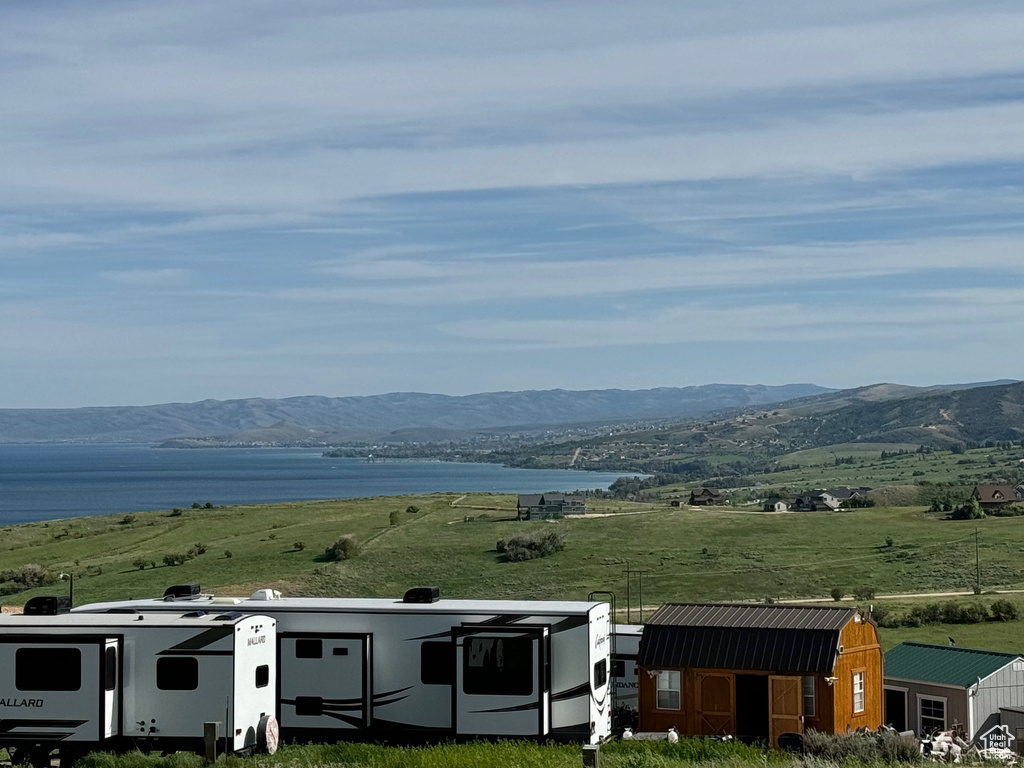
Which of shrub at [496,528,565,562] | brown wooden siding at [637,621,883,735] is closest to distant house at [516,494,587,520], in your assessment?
shrub at [496,528,565,562]

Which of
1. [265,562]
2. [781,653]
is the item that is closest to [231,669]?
[781,653]

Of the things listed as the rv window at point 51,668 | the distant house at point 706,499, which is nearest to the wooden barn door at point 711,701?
the rv window at point 51,668

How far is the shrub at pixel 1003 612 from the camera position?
45781 millimetres

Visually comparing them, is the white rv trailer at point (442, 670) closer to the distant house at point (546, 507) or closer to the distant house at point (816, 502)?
the distant house at point (546, 507)

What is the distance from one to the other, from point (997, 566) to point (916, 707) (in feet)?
129

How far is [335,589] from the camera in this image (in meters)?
59.9

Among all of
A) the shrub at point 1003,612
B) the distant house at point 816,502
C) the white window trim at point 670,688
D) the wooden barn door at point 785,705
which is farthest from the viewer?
the distant house at point 816,502

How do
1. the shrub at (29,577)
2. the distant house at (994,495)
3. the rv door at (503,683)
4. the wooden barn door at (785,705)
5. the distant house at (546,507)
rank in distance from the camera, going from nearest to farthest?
1. the rv door at (503,683)
2. the wooden barn door at (785,705)
3. the shrub at (29,577)
4. the distant house at (546,507)
5. the distant house at (994,495)

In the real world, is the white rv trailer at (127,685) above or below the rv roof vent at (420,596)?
below

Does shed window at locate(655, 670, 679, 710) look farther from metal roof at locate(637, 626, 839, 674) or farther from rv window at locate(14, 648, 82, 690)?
rv window at locate(14, 648, 82, 690)

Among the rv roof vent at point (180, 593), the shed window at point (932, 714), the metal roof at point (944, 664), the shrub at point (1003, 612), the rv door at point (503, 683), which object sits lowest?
the shrub at point (1003, 612)

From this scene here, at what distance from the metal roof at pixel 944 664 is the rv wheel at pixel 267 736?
1473 centimetres

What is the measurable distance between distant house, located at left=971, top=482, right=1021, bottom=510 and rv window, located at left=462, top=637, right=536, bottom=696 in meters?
76.1

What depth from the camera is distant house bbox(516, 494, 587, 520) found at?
8819 centimetres
